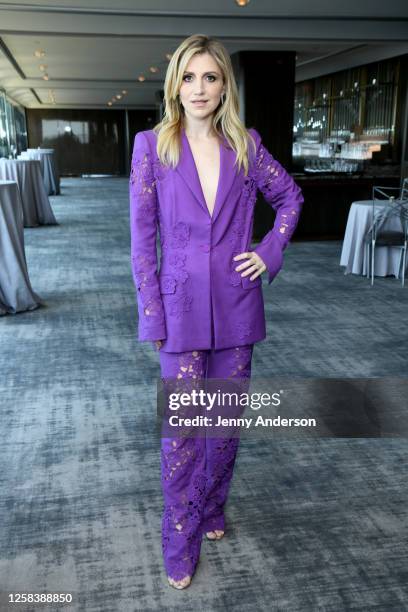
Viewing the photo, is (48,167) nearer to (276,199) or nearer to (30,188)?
(30,188)

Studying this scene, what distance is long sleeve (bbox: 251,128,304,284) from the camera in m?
1.71

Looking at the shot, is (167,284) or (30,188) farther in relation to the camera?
(30,188)

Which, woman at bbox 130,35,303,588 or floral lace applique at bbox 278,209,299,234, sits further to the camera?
floral lace applique at bbox 278,209,299,234

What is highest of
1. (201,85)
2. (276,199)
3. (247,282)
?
(201,85)

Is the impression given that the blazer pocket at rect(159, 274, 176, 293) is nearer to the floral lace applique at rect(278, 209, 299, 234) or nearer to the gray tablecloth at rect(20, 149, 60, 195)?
the floral lace applique at rect(278, 209, 299, 234)

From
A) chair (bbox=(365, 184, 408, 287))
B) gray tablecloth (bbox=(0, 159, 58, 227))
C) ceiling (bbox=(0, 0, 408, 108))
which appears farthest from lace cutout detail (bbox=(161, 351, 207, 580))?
gray tablecloth (bbox=(0, 159, 58, 227))

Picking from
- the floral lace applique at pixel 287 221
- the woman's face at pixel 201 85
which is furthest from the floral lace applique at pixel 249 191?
the woman's face at pixel 201 85

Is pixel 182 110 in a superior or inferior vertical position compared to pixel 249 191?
superior

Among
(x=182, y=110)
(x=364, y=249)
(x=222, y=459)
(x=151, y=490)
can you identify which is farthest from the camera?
(x=364, y=249)

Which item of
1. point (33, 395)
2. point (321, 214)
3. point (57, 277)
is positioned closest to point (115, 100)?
point (321, 214)

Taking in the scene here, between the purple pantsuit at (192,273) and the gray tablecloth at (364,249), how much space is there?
14.4ft

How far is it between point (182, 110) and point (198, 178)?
20 cm

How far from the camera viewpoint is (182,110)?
5.43ft

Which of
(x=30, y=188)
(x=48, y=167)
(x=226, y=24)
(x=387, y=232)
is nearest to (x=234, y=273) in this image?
(x=387, y=232)
